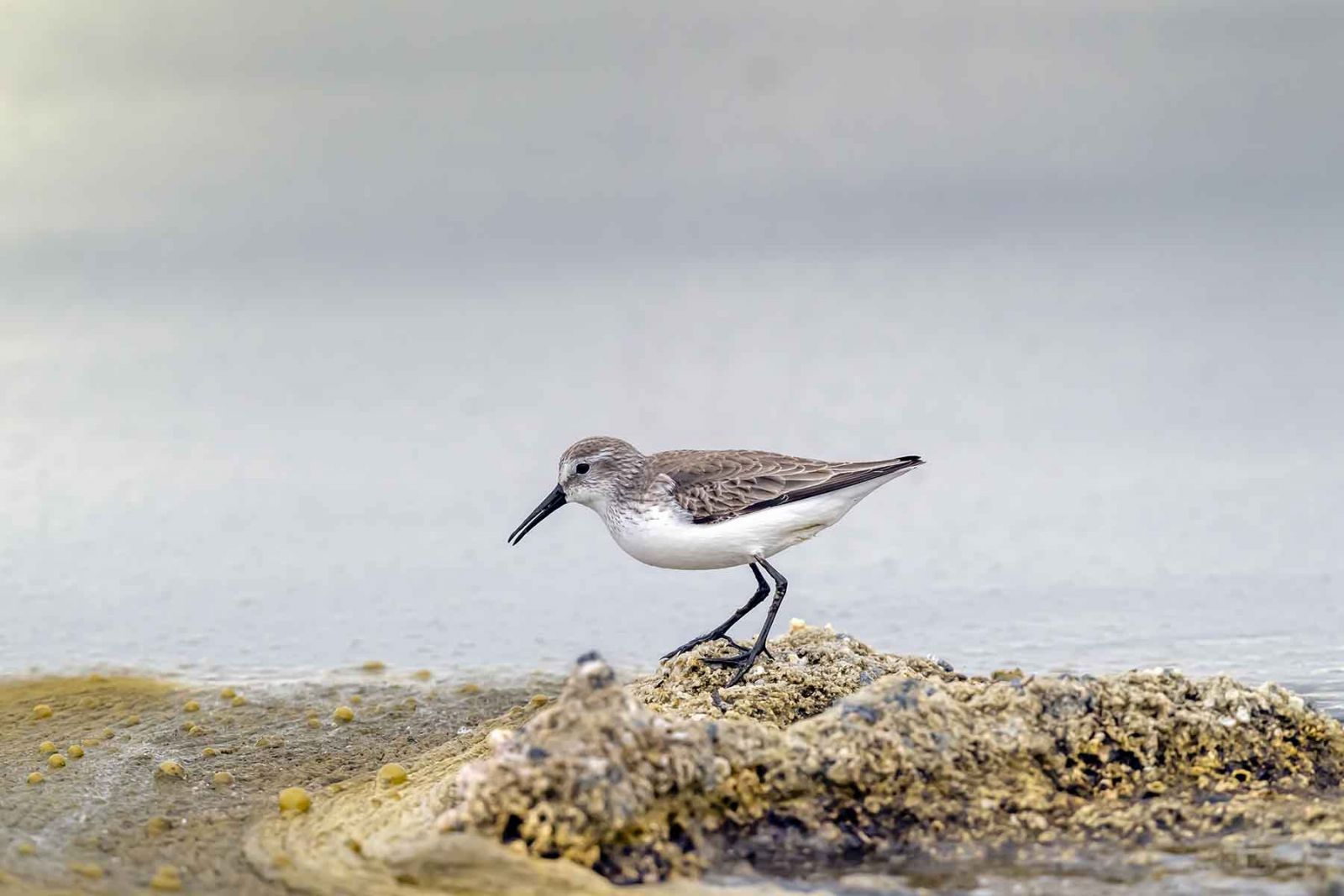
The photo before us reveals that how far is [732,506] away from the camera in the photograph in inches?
297

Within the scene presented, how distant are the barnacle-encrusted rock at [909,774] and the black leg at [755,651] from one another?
0.59m

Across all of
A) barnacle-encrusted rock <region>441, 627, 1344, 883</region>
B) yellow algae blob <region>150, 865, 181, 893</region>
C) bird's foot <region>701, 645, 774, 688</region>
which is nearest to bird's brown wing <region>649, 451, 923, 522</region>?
bird's foot <region>701, 645, 774, 688</region>

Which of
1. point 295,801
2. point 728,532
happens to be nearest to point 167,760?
point 295,801

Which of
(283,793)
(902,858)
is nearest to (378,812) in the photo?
(283,793)

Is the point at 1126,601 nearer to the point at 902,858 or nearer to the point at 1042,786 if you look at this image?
the point at 1042,786

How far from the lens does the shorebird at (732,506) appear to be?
753 centimetres

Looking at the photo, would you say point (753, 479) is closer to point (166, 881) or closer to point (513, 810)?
point (513, 810)

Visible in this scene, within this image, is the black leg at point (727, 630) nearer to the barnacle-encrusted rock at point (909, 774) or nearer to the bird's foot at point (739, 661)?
the bird's foot at point (739, 661)

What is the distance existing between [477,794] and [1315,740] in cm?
321

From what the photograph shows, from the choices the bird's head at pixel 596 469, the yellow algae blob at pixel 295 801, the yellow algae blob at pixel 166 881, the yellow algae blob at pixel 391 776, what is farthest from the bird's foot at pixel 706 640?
the yellow algae blob at pixel 166 881

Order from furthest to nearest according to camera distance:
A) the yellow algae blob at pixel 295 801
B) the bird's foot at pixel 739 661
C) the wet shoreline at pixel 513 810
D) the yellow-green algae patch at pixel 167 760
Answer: the bird's foot at pixel 739 661 < the yellow algae blob at pixel 295 801 < the yellow-green algae patch at pixel 167 760 < the wet shoreline at pixel 513 810

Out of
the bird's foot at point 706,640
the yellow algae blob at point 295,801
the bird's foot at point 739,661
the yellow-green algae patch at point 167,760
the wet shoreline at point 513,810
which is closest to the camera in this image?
the wet shoreline at point 513,810

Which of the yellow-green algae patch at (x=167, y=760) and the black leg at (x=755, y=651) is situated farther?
the black leg at (x=755, y=651)

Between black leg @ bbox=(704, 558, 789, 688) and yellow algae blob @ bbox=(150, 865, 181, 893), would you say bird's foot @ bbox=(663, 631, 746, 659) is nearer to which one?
black leg @ bbox=(704, 558, 789, 688)
